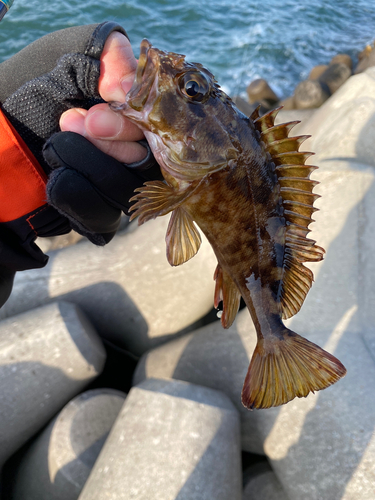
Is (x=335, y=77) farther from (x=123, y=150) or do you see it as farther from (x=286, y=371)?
(x=286, y=371)

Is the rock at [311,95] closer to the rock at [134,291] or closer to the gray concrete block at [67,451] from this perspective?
the rock at [134,291]

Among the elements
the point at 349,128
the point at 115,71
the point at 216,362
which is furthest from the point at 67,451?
the point at 349,128

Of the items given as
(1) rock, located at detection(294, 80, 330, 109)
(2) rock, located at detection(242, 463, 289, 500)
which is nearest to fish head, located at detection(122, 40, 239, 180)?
(2) rock, located at detection(242, 463, 289, 500)

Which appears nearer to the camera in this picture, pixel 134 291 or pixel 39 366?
pixel 39 366

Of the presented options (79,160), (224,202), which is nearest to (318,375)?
(224,202)

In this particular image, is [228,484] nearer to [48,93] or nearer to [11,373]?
[11,373]

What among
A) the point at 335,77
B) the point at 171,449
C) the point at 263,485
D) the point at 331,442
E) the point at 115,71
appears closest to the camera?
the point at 115,71
